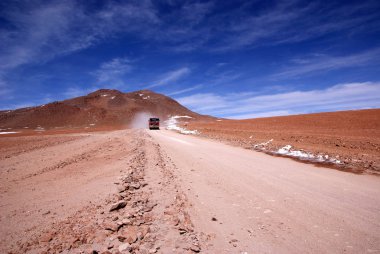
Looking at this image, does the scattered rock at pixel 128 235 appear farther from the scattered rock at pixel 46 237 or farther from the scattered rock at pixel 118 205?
the scattered rock at pixel 46 237

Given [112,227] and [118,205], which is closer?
[112,227]

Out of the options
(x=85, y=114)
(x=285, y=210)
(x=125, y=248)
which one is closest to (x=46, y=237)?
(x=125, y=248)

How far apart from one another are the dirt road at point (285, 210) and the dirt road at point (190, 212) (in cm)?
2

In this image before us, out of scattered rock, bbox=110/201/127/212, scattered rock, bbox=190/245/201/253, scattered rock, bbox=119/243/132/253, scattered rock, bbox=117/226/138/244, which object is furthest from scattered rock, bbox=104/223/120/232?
scattered rock, bbox=190/245/201/253

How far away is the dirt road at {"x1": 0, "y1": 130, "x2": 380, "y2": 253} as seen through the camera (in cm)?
380

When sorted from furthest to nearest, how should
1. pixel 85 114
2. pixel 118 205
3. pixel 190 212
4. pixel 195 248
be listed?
pixel 85 114 → pixel 118 205 → pixel 190 212 → pixel 195 248

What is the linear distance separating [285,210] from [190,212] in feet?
6.48

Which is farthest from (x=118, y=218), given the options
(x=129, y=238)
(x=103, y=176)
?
(x=103, y=176)

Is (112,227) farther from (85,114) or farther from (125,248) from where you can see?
(85,114)

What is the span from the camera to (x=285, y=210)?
511 centimetres

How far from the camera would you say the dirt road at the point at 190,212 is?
3803mm

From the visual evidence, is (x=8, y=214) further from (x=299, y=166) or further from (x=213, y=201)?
(x=299, y=166)

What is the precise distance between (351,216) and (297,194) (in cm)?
147

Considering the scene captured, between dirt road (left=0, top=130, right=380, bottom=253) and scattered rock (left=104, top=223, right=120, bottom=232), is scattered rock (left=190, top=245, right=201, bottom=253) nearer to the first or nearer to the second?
dirt road (left=0, top=130, right=380, bottom=253)
